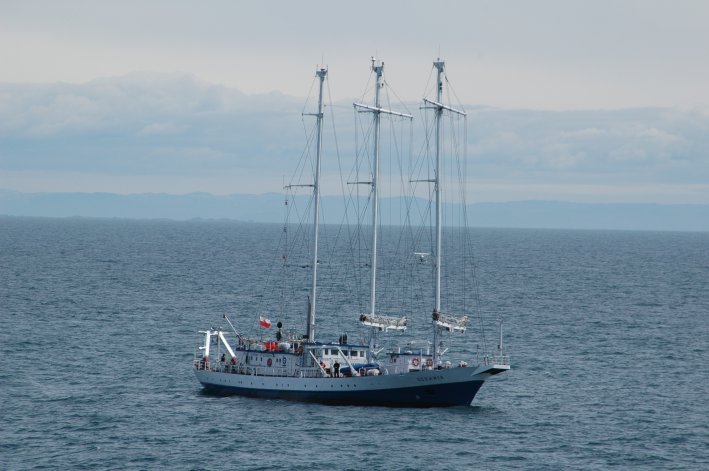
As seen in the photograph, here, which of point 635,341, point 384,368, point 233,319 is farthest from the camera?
point 233,319

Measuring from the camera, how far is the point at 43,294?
146 meters

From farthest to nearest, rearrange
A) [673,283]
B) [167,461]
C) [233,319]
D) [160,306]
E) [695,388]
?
[673,283] → [160,306] → [233,319] → [695,388] → [167,461]

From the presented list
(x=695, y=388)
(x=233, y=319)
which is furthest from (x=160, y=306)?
(x=695, y=388)

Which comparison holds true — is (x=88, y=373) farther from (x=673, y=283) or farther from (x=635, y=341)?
(x=673, y=283)

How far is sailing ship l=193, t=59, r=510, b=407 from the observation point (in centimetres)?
7831

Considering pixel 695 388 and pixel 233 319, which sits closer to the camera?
pixel 695 388

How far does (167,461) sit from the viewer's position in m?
64.1

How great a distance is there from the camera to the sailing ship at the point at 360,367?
78.3 m

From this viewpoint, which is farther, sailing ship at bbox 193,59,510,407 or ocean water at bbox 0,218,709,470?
sailing ship at bbox 193,59,510,407

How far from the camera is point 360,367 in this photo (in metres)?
80.9

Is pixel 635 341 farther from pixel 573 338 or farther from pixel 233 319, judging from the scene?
A: pixel 233 319

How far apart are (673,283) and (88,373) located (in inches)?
5049

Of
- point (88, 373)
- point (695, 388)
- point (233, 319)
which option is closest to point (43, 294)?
point (233, 319)

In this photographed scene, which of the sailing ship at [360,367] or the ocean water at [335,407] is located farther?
the sailing ship at [360,367]
